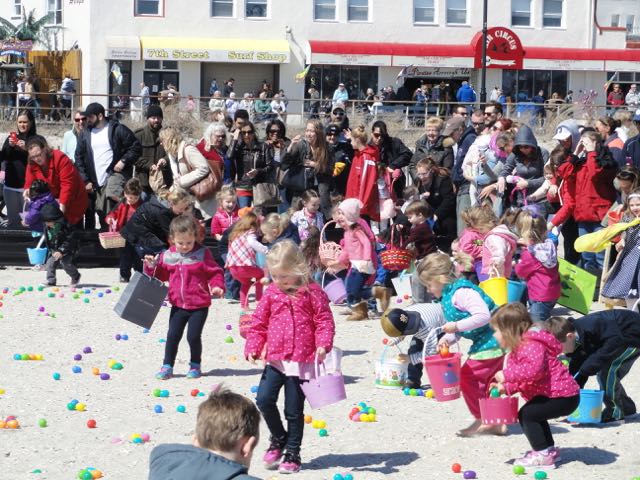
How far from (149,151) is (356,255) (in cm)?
392

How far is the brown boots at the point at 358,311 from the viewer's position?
41.1ft

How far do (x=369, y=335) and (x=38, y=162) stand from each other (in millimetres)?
5126

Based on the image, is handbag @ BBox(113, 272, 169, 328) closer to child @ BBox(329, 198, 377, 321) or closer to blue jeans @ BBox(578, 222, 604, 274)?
child @ BBox(329, 198, 377, 321)

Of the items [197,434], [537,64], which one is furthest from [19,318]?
[537,64]

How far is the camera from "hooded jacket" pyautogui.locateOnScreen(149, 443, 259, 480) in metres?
4.18

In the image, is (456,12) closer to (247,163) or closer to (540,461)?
(247,163)

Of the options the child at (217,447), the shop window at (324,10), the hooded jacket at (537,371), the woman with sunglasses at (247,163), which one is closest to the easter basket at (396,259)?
the woman with sunglasses at (247,163)

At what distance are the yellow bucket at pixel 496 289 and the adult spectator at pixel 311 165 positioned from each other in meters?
4.31

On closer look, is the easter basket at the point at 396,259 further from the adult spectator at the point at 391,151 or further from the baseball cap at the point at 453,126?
the baseball cap at the point at 453,126

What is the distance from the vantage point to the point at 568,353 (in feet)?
27.0

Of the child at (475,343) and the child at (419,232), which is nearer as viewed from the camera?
the child at (475,343)

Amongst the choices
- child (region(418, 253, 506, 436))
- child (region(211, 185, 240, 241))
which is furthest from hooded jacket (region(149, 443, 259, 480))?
child (region(211, 185, 240, 241))

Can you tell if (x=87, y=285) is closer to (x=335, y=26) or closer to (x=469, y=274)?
(x=469, y=274)

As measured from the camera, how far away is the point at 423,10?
51625 mm
